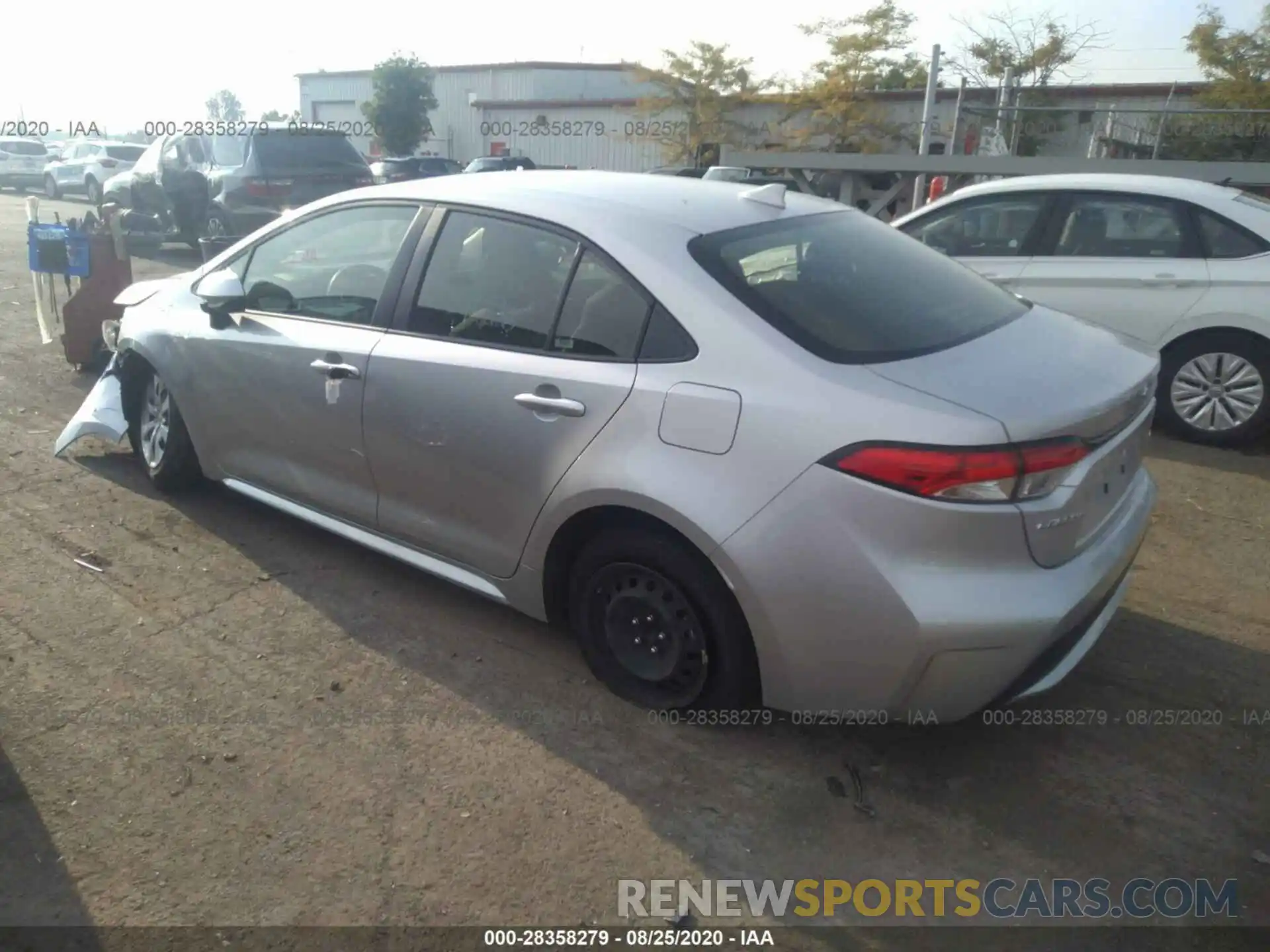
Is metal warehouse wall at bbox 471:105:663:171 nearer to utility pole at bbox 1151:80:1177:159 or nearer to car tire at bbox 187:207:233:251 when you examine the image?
utility pole at bbox 1151:80:1177:159

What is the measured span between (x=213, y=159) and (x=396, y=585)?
1170cm

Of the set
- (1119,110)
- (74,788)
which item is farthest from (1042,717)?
(1119,110)

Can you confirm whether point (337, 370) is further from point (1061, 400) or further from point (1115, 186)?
point (1115, 186)

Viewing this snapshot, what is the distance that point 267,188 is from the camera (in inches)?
510

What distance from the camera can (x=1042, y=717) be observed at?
3336 millimetres

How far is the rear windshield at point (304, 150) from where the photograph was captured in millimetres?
13078

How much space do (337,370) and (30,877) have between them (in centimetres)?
192

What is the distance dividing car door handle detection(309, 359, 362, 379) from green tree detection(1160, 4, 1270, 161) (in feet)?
54.3

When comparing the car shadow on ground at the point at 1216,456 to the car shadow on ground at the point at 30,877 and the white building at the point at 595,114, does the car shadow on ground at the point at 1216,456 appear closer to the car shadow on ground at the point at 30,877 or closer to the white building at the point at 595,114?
the car shadow on ground at the point at 30,877

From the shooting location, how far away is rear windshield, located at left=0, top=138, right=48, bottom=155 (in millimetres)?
31328

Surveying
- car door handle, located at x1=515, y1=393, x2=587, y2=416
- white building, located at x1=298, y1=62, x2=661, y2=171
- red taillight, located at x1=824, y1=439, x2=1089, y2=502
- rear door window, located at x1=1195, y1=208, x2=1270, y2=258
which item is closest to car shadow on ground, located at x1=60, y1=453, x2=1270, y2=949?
red taillight, located at x1=824, y1=439, x2=1089, y2=502

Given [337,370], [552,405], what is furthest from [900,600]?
[337,370]

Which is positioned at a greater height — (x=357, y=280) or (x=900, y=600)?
(x=357, y=280)

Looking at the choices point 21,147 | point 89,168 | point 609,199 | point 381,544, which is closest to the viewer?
point 609,199
